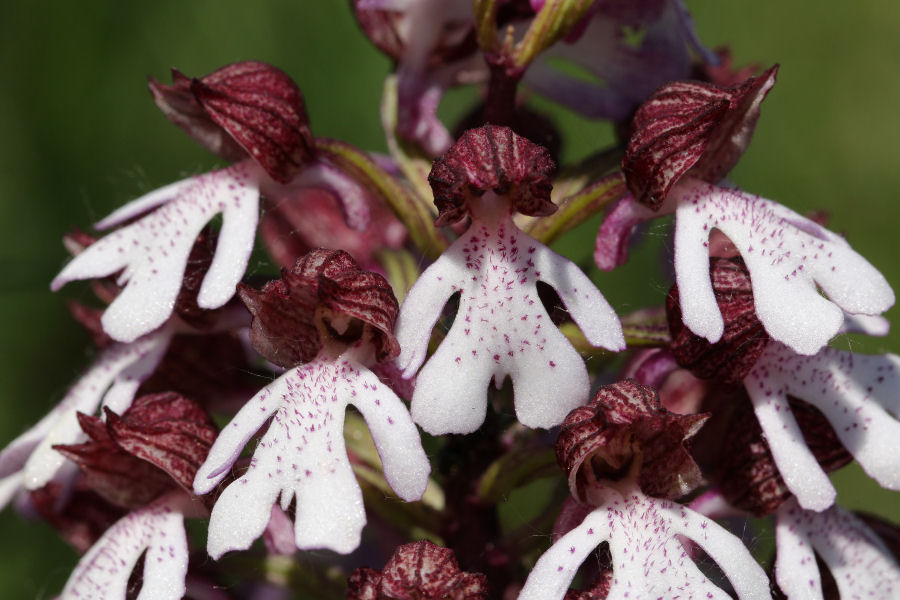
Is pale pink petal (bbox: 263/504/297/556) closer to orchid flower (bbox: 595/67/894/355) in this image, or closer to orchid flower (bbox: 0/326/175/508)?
orchid flower (bbox: 0/326/175/508)

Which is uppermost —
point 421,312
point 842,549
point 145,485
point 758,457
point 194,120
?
point 194,120

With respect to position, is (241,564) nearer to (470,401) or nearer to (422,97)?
(470,401)

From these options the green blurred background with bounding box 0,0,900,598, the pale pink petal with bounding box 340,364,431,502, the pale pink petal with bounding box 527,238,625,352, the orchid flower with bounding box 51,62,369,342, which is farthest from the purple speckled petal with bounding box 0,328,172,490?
the green blurred background with bounding box 0,0,900,598

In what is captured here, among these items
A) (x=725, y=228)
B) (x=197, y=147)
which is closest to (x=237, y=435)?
(x=725, y=228)

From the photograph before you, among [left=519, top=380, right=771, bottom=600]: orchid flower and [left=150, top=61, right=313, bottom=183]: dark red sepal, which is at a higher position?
[left=150, top=61, right=313, bottom=183]: dark red sepal

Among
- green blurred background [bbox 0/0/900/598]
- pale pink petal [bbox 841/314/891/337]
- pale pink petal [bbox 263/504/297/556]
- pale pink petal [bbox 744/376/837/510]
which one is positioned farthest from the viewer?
green blurred background [bbox 0/0/900/598]

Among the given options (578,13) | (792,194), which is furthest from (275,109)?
(792,194)

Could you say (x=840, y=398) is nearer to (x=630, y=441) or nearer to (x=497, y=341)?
(x=630, y=441)
